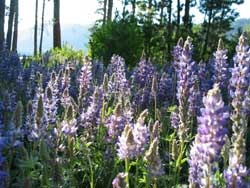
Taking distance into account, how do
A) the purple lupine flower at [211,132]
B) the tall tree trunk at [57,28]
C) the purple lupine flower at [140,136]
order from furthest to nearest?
the tall tree trunk at [57,28]
the purple lupine flower at [140,136]
the purple lupine flower at [211,132]

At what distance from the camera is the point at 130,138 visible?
10.2 feet

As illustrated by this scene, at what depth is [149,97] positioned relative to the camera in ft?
20.9

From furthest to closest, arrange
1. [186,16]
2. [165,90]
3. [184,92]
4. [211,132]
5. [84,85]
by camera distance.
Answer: [186,16] → [165,90] → [84,85] → [184,92] → [211,132]

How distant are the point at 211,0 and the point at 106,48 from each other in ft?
32.3

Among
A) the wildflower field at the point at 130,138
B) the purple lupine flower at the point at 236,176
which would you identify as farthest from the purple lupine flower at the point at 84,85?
the purple lupine flower at the point at 236,176

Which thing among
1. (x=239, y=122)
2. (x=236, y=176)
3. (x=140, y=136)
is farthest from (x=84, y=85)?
(x=236, y=176)

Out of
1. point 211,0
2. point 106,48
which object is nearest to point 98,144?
point 106,48

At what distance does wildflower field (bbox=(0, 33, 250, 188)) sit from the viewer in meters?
2.47

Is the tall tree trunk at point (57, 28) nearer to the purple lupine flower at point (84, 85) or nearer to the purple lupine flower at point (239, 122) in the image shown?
the purple lupine flower at point (84, 85)

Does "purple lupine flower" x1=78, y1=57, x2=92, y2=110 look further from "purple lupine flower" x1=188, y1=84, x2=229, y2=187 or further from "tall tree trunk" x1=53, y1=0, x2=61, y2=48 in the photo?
"tall tree trunk" x1=53, y1=0, x2=61, y2=48

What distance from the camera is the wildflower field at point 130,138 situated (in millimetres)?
2471

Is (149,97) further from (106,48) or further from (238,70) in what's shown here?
(106,48)

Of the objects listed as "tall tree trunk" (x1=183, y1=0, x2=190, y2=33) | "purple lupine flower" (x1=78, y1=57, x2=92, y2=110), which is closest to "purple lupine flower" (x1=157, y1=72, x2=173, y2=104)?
"purple lupine flower" (x1=78, y1=57, x2=92, y2=110)

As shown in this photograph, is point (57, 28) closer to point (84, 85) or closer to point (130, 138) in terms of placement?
point (84, 85)
